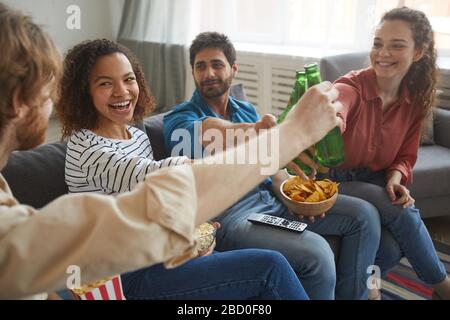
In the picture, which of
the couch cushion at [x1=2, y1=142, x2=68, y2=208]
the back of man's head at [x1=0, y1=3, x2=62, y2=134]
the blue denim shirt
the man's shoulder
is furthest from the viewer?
the man's shoulder

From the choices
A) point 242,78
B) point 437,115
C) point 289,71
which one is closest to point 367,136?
point 437,115

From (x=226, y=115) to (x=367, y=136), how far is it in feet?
1.72

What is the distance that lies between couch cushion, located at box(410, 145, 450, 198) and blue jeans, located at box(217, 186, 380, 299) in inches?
25.0

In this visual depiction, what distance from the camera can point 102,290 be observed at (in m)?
0.90

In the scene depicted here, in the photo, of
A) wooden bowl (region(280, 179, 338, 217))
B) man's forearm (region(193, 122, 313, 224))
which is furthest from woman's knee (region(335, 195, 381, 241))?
man's forearm (region(193, 122, 313, 224))

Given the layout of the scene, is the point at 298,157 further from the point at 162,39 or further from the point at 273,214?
the point at 162,39

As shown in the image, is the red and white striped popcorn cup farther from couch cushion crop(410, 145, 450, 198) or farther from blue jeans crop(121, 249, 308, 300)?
couch cushion crop(410, 145, 450, 198)

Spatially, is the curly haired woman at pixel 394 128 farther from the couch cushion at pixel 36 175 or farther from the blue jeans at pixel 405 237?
the couch cushion at pixel 36 175

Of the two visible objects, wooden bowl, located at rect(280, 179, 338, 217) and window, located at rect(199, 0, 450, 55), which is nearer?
wooden bowl, located at rect(280, 179, 338, 217)

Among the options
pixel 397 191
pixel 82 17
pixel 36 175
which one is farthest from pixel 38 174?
pixel 82 17

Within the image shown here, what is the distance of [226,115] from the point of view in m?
1.61

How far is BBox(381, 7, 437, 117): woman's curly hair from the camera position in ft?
4.90

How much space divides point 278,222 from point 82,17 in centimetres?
347

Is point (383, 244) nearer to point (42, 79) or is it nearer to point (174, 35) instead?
point (42, 79)
